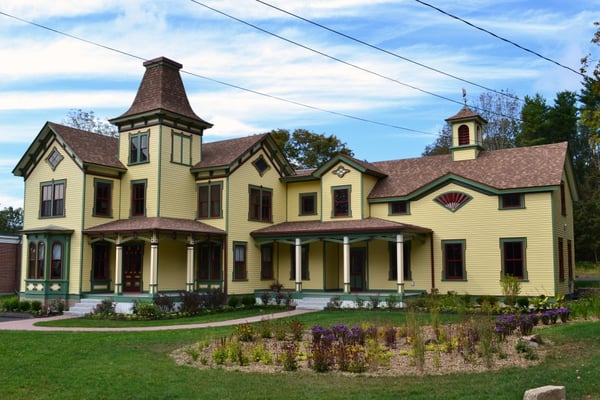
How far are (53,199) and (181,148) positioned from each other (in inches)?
259

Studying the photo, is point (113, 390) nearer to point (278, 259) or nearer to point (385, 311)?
point (385, 311)

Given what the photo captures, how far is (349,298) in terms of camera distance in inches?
1016

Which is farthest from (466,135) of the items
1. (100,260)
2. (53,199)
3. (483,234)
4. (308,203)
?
(53,199)

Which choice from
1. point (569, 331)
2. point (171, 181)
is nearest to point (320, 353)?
point (569, 331)

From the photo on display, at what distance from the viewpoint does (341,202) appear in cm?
2977

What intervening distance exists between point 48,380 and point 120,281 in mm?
15621

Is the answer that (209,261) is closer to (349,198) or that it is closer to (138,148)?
(138,148)

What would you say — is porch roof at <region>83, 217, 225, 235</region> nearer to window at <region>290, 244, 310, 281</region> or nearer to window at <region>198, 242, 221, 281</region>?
window at <region>198, 242, 221, 281</region>

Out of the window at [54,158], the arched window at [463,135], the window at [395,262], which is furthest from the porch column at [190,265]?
the arched window at [463,135]

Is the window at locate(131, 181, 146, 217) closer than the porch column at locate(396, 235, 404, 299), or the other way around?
the porch column at locate(396, 235, 404, 299)

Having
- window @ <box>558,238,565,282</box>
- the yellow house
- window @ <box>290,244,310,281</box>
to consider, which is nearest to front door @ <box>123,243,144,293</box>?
the yellow house

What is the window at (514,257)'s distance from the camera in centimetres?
2472

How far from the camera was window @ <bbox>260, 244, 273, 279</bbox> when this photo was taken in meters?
30.6

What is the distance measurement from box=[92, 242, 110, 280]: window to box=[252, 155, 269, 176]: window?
833 cm
